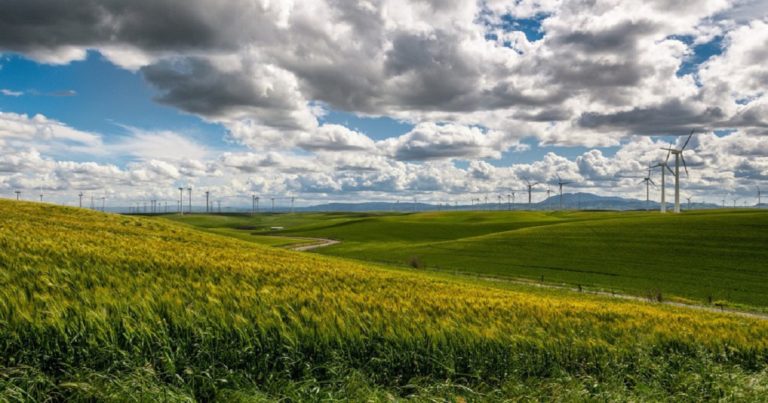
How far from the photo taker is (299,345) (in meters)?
7.53

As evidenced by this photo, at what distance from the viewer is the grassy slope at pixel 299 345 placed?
6270 millimetres

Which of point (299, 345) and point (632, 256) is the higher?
point (299, 345)

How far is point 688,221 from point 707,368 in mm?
91375

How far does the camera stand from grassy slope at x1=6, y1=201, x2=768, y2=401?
627 cm

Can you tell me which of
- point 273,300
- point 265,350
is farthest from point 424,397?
point 273,300

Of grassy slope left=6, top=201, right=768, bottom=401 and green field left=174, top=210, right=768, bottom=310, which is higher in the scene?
grassy slope left=6, top=201, right=768, bottom=401

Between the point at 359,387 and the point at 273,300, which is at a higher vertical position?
the point at 273,300

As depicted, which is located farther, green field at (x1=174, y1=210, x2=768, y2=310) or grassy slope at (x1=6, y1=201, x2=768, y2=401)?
green field at (x1=174, y1=210, x2=768, y2=310)

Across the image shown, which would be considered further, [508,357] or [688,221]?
[688,221]

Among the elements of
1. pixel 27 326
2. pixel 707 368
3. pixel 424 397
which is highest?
pixel 27 326

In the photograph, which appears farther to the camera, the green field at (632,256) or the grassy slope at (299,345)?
the green field at (632,256)

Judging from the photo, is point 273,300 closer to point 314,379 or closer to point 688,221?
point 314,379

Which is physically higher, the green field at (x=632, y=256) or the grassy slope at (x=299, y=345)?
the grassy slope at (x=299, y=345)

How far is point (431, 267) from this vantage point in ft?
199
